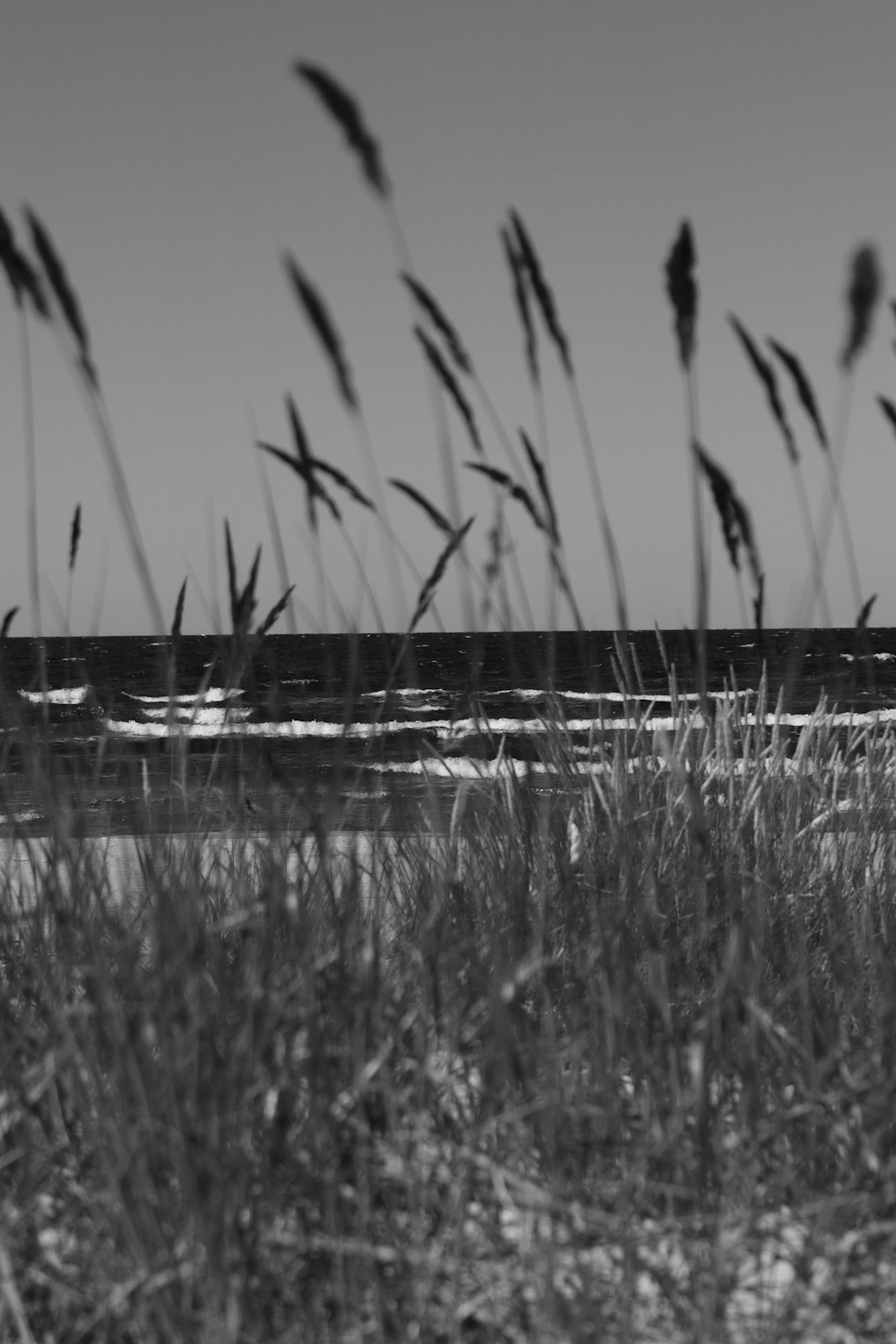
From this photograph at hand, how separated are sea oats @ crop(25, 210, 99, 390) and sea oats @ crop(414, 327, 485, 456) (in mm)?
340

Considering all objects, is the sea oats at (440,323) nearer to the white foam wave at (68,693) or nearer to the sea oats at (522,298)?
the sea oats at (522,298)

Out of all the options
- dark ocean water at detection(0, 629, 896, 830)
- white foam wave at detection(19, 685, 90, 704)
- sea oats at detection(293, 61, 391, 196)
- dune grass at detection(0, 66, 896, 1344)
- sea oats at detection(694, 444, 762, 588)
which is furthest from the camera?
white foam wave at detection(19, 685, 90, 704)

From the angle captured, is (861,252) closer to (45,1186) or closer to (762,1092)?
(762,1092)

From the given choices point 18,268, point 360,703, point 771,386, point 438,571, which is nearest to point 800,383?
point 771,386

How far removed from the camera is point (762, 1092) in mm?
1321

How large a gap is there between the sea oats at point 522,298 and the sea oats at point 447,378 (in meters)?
0.08

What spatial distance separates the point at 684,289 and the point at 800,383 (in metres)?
0.20

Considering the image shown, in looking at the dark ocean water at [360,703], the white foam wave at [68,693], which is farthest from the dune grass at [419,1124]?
the white foam wave at [68,693]

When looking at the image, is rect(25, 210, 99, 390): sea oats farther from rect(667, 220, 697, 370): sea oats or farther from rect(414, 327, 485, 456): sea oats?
rect(667, 220, 697, 370): sea oats

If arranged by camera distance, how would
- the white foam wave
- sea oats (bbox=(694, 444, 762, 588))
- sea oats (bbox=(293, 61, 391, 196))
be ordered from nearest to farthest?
sea oats (bbox=(293, 61, 391, 196))
sea oats (bbox=(694, 444, 762, 588))
the white foam wave

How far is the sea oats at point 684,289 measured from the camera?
118 cm

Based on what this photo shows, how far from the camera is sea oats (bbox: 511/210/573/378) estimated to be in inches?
49.6

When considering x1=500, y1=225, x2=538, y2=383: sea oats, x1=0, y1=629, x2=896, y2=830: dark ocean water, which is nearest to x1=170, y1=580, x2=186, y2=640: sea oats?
x1=0, y1=629, x2=896, y2=830: dark ocean water

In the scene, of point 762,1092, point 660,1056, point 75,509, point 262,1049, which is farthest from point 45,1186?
point 75,509
